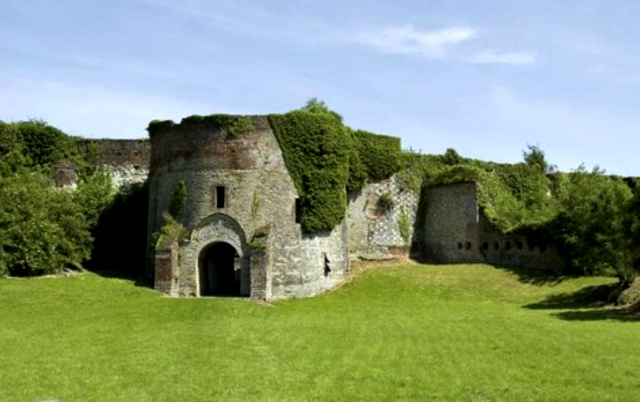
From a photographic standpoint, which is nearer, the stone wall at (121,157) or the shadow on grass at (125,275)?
the shadow on grass at (125,275)

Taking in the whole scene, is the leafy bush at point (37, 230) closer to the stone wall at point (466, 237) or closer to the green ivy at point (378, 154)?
the green ivy at point (378, 154)

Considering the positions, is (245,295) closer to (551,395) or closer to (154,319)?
(154,319)

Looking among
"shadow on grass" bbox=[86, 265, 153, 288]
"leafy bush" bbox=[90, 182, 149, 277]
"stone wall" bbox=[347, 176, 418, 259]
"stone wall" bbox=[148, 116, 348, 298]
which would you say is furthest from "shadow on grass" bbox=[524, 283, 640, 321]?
"leafy bush" bbox=[90, 182, 149, 277]

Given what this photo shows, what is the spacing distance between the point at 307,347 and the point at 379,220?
82.2 ft

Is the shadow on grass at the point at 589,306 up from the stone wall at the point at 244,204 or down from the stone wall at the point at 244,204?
down

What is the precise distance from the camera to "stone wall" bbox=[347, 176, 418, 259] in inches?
1635

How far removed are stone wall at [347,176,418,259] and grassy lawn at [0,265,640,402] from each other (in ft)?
30.1

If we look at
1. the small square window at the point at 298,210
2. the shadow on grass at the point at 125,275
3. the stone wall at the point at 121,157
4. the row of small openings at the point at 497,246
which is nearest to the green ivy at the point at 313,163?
the small square window at the point at 298,210

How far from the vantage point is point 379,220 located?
1667 inches

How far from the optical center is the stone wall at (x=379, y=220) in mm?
41531

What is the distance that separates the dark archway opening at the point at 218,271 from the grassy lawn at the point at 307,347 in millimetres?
3767

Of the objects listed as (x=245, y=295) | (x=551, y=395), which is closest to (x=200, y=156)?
(x=245, y=295)

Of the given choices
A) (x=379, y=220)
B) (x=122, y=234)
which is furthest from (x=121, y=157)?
(x=379, y=220)

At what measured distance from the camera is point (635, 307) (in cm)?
2558
